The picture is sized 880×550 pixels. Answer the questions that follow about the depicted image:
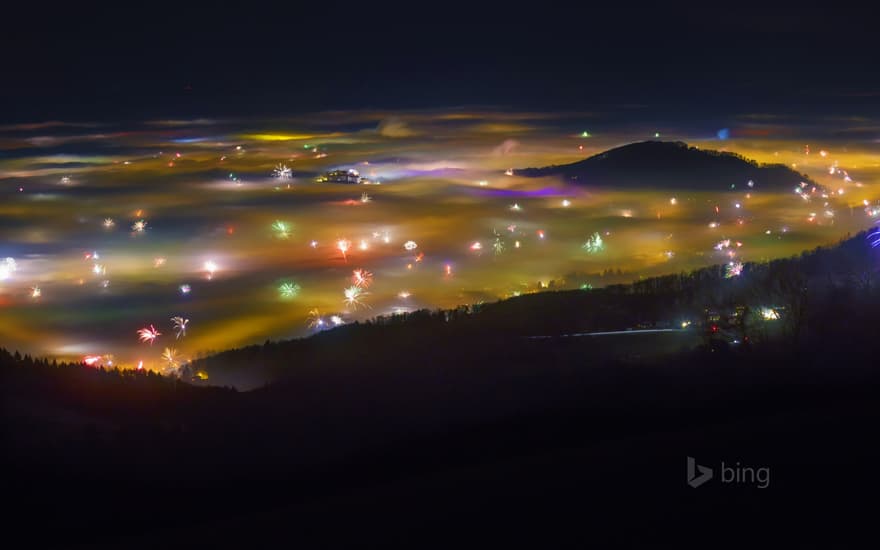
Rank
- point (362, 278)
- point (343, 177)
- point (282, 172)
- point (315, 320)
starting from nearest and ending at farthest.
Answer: point (315, 320)
point (362, 278)
point (343, 177)
point (282, 172)

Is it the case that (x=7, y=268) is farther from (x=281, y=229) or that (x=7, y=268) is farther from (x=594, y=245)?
(x=594, y=245)

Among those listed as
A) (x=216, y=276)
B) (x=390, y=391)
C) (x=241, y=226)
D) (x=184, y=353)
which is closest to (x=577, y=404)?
(x=390, y=391)

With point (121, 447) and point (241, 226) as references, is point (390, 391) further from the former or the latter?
point (241, 226)

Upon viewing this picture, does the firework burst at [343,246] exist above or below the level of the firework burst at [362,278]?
above

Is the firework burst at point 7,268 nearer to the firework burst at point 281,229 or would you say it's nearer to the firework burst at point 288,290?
the firework burst at point 288,290

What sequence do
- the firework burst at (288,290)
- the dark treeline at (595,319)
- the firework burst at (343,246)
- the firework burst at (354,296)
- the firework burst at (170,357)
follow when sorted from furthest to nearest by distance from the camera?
the firework burst at (343,246)
the firework burst at (288,290)
the firework burst at (354,296)
the firework burst at (170,357)
the dark treeline at (595,319)

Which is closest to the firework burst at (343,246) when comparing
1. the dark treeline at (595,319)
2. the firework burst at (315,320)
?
the firework burst at (315,320)

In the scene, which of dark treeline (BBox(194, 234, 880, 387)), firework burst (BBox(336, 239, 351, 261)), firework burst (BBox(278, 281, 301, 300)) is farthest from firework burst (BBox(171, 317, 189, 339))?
firework burst (BBox(336, 239, 351, 261))

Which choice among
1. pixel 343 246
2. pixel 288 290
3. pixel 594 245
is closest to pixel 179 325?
pixel 288 290
